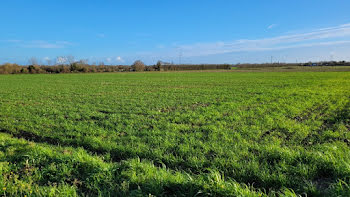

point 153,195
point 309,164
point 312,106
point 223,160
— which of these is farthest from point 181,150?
point 312,106

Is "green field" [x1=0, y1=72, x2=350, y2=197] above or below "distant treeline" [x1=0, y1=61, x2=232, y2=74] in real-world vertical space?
below

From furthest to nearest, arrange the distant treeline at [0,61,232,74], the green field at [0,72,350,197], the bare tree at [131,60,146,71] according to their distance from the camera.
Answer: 1. the bare tree at [131,60,146,71]
2. the distant treeline at [0,61,232,74]
3. the green field at [0,72,350,197]

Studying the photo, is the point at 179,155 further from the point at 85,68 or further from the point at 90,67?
the point at 90,67

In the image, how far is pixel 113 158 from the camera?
5.88 metres

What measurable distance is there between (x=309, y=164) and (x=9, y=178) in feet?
22.8

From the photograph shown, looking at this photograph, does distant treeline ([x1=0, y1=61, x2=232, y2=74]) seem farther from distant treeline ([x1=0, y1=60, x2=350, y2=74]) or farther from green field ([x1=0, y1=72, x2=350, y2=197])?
green field ([x1=0, y1=72, x2=350, y2=197])

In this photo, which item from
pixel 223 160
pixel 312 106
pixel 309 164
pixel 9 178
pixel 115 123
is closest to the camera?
pixel 9 178

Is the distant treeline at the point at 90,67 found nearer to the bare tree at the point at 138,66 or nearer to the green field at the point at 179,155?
the bare tree at the point at 138,66

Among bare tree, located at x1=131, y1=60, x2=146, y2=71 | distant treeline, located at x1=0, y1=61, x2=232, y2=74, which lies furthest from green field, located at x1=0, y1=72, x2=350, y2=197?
bare tree, located at x1=131, y1=60, x2=146, y2=71

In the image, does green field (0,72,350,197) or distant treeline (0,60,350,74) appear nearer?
green field (0,72,350,197)

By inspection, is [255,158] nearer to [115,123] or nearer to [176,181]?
[176,181]

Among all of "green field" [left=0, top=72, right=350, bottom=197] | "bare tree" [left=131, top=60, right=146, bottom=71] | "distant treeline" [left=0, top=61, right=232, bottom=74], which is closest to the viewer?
"green field" [left=0, top=72, right=350, bottom=197]

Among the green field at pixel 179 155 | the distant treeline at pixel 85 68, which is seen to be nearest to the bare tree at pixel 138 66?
A: the distant treeline at pixel 85 68

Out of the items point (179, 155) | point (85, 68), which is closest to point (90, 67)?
point (85, 68)
